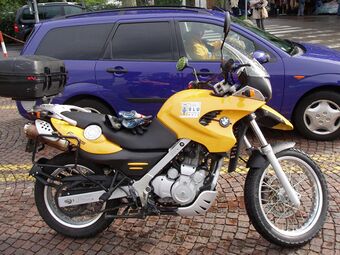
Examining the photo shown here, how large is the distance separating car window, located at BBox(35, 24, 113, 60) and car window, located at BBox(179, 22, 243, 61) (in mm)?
991

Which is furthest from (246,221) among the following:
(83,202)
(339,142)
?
(339,142)

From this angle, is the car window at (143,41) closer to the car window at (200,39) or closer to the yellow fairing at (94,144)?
the car window at (200,39)

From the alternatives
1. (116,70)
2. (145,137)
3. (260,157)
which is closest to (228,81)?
(260,157)

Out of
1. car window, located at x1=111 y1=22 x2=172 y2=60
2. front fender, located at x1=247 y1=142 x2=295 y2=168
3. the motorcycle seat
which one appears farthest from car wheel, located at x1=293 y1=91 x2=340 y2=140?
the motorcycle seat

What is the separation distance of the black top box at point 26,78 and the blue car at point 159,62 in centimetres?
217

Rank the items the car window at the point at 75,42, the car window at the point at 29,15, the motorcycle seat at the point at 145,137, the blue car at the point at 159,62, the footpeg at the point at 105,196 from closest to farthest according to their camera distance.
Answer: the motorcycle seat at the point at 145,137 < the footpeg at the point at 105,196 < the blue car at the point at 159,62 < the car window at the point at 75,42 < the car window at the point at 29,15

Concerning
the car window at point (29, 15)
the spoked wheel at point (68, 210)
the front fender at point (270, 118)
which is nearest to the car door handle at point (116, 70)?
the spoked wheel at point (68, 210)

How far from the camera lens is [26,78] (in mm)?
3234

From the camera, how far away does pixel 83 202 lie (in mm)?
3395

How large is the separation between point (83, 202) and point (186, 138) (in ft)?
3.20

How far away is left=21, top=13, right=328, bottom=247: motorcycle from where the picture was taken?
121 inches

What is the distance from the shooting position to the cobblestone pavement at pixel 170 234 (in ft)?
11.0

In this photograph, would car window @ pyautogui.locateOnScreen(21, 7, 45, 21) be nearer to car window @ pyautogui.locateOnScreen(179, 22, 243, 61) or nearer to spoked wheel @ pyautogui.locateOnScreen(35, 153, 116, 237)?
car window @ pyautogui.locateOnScreen(179, 22, 243, 61)

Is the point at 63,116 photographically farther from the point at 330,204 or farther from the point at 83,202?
the point at 330,204
